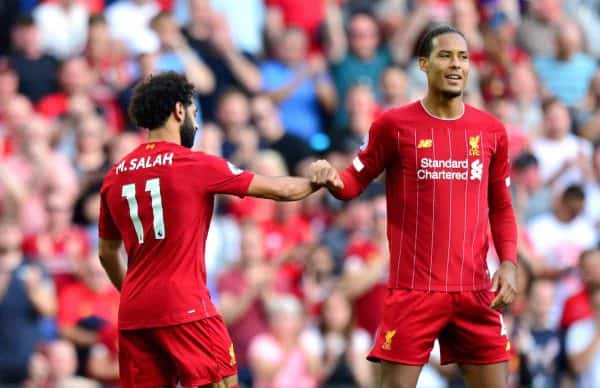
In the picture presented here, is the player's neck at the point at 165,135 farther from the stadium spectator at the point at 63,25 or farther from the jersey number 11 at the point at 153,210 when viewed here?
the stadium spectator at the point at 63,25

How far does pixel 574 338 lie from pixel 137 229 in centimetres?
537

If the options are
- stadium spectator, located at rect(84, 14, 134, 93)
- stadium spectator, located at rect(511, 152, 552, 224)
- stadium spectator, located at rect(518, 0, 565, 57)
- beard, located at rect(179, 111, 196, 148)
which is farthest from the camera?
stadium spectator, located at rect(518, 0, 565, 57)

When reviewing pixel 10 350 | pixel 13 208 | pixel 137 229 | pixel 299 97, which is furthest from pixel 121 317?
pixel 299 97

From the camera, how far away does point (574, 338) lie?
481 inches

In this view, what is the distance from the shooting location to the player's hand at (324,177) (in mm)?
8336

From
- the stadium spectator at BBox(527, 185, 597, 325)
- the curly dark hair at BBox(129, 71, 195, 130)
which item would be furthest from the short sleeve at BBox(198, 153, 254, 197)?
the stadium spectator at BBox(527, 185, 597, 325)

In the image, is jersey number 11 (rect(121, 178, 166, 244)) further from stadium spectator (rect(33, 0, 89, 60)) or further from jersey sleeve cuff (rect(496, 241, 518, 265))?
stadium spectator (rect(33, 0, 89, 60))

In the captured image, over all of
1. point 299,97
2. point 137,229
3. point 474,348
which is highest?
point 299,97

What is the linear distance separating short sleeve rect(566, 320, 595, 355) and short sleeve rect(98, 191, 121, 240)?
16.7 feet

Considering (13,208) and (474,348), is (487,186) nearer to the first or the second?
(474,348)

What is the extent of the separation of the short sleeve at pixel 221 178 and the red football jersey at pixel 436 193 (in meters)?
0.70

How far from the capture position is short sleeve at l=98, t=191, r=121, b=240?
828 cm

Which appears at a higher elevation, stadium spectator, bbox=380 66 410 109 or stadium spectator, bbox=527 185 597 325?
stadium spectator, bbox=380 66 410 109

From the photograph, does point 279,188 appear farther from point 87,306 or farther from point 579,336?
point 579,336
